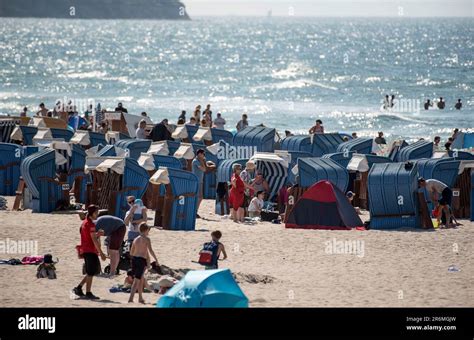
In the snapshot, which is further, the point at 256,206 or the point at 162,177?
the point at 256,206

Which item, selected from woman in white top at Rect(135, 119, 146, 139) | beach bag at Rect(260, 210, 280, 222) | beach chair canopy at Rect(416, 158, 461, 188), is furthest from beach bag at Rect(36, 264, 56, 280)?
woman in white top at Rect(135, 119, 146, 139)

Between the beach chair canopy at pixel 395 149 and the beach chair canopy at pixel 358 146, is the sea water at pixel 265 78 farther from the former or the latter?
the beach chair canopy at pixel 358 146

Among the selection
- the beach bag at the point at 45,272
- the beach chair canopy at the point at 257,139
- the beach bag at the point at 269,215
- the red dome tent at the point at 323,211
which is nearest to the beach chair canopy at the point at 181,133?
the beach chair canopy at the point at 257,139

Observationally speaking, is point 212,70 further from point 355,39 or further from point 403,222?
point 403,222

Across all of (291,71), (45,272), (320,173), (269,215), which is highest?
(320,173)

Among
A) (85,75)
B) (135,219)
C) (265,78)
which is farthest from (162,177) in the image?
(85,75)

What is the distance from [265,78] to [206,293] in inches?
2572

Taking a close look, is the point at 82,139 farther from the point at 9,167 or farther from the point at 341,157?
the point at 341,157

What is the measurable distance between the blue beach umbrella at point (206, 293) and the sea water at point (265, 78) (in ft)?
103

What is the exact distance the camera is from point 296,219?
64.1ft

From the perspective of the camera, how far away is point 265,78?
253 ft

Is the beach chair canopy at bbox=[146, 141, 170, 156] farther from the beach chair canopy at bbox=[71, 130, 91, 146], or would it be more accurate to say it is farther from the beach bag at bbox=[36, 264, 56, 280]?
the beach bag at bbox=[36, 264, 56, 280]

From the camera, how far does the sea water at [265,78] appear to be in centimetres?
5191

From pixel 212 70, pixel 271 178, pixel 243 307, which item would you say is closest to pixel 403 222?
pixel 271 178
